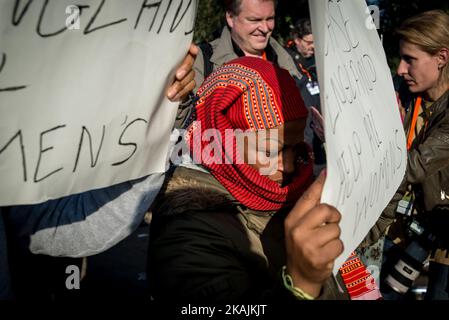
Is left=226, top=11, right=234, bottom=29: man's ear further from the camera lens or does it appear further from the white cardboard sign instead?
the white cardboard sign

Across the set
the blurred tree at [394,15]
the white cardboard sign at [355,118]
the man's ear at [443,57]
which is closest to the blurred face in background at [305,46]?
the blurred tree at [394,15]

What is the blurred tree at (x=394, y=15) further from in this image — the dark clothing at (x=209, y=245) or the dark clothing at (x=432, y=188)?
the dark clothing at (x=209, y=245)

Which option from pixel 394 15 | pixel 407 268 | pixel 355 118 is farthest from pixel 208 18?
pixel 355 118

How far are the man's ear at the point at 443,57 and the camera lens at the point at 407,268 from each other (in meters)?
1.05

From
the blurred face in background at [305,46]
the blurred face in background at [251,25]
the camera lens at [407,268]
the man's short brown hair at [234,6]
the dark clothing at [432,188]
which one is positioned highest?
the man's short brown hair at [234,6]

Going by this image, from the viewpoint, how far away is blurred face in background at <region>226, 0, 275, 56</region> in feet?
12.4

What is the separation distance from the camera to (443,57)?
302 centimetres

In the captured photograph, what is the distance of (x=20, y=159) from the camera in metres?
1.03

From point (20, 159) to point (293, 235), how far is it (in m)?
0.57

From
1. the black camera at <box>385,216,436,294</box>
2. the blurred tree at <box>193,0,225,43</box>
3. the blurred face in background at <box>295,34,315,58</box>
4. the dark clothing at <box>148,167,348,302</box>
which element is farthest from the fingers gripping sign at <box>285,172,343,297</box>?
the blurred tree at <box>193,0,225,43</box>

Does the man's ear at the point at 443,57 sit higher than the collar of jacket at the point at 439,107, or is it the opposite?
the man's ear at the point at 443,57

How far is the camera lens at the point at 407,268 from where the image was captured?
10.3 feet
